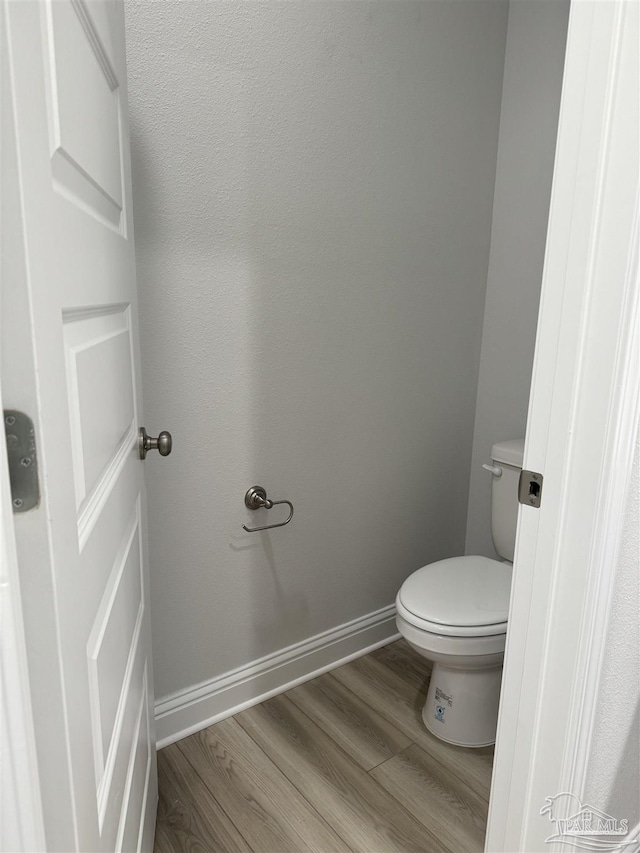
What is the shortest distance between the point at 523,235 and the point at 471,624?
4.54 ft

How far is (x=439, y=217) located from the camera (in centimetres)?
206

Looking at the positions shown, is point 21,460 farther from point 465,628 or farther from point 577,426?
point 465,628

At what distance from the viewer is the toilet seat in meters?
1.63

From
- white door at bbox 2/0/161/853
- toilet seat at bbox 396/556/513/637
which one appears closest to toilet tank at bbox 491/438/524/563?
toilet seat at bbox 396/556/513/637

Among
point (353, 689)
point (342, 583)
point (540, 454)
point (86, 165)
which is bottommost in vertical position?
point (353, 689)

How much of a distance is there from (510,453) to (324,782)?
1110mm

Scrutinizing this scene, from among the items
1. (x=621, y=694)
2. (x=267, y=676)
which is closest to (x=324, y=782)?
(x=267, y=676)

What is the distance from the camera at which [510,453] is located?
1925 millimetres

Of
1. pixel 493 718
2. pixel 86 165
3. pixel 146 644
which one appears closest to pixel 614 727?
pixel 493 718

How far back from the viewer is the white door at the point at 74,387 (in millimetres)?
463

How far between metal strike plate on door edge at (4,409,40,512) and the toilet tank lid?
5.40 feet

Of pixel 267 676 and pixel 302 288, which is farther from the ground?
pixel 302 288

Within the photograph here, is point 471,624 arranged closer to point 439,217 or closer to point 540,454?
point 540,454
